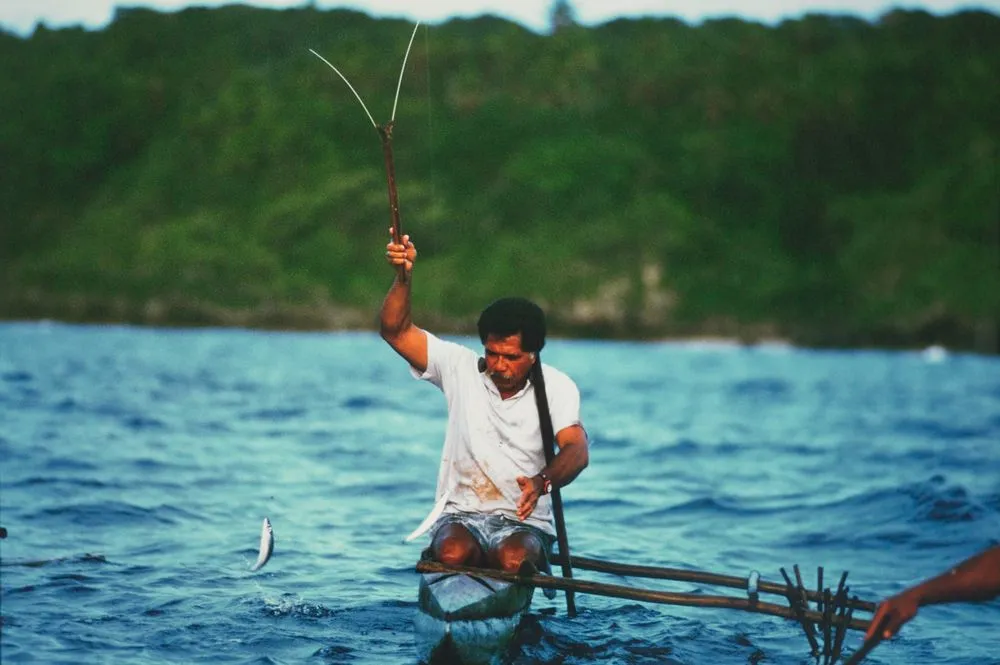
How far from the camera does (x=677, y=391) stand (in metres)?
33.8

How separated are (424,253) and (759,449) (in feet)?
284

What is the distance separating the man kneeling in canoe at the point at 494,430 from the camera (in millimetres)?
6887

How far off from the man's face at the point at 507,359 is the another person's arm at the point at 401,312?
1.51 feet

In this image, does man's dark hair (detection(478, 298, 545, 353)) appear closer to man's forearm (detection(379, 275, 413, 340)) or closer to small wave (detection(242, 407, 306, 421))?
man's forearm (detection(379, 275, 413, 340))

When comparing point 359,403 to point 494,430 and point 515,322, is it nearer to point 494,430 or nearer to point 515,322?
point 494,430

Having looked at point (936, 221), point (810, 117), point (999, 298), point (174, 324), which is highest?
point (810, 117)

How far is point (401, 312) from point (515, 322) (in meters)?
0.64

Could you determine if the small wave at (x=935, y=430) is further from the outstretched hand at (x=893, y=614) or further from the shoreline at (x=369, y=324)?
the shoreline at (x=369, y=324)

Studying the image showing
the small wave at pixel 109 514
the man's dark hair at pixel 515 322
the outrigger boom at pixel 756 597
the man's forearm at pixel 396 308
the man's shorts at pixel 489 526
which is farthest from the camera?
the small wave at pixel 109 514

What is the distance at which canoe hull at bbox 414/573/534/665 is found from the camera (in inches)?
262

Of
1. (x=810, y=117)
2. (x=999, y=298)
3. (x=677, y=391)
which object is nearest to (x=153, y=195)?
(x=810, y=117)

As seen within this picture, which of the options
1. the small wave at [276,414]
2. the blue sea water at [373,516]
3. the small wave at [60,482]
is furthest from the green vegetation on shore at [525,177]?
the small wave at [60,482]

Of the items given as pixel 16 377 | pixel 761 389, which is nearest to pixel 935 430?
pixel 761 389

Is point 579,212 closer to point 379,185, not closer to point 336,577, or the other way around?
point 379,185
